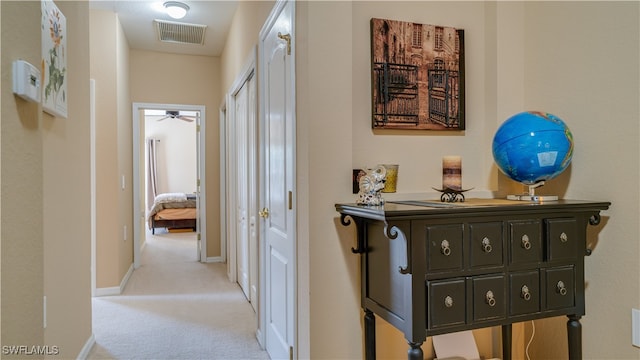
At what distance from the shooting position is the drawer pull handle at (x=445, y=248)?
4.67 feet

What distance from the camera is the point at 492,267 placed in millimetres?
1491

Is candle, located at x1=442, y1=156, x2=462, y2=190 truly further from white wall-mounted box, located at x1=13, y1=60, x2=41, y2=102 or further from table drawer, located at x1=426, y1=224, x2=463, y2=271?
white wall-mounted box, located at x1=13, y1=60, x2=41, y2=102

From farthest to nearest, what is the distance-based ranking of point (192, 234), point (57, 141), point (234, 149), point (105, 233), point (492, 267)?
1. point (192, 234)
2. point (234, 149)
3. point (105, 233)
4. point (57, 141)
5. point (492, 267)

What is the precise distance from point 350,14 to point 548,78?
40.1 inches

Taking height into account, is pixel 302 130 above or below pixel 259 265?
above

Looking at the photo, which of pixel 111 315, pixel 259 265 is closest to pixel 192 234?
pixel 111 315

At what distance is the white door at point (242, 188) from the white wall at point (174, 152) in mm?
6264

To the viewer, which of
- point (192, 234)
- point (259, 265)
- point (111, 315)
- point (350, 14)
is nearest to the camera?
point (350, 14)

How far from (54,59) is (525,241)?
232cm

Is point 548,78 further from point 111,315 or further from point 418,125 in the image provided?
point 111,315

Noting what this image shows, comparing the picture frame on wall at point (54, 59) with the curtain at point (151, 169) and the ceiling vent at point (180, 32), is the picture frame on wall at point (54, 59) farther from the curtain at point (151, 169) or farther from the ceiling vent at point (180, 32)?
the curtain at point (151, 169)

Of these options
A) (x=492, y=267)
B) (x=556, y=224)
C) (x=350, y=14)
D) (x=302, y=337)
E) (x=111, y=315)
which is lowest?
(x=111, y=315)

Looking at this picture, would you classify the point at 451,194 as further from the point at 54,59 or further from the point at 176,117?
the point at 176,117

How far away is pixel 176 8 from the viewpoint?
398 cm
